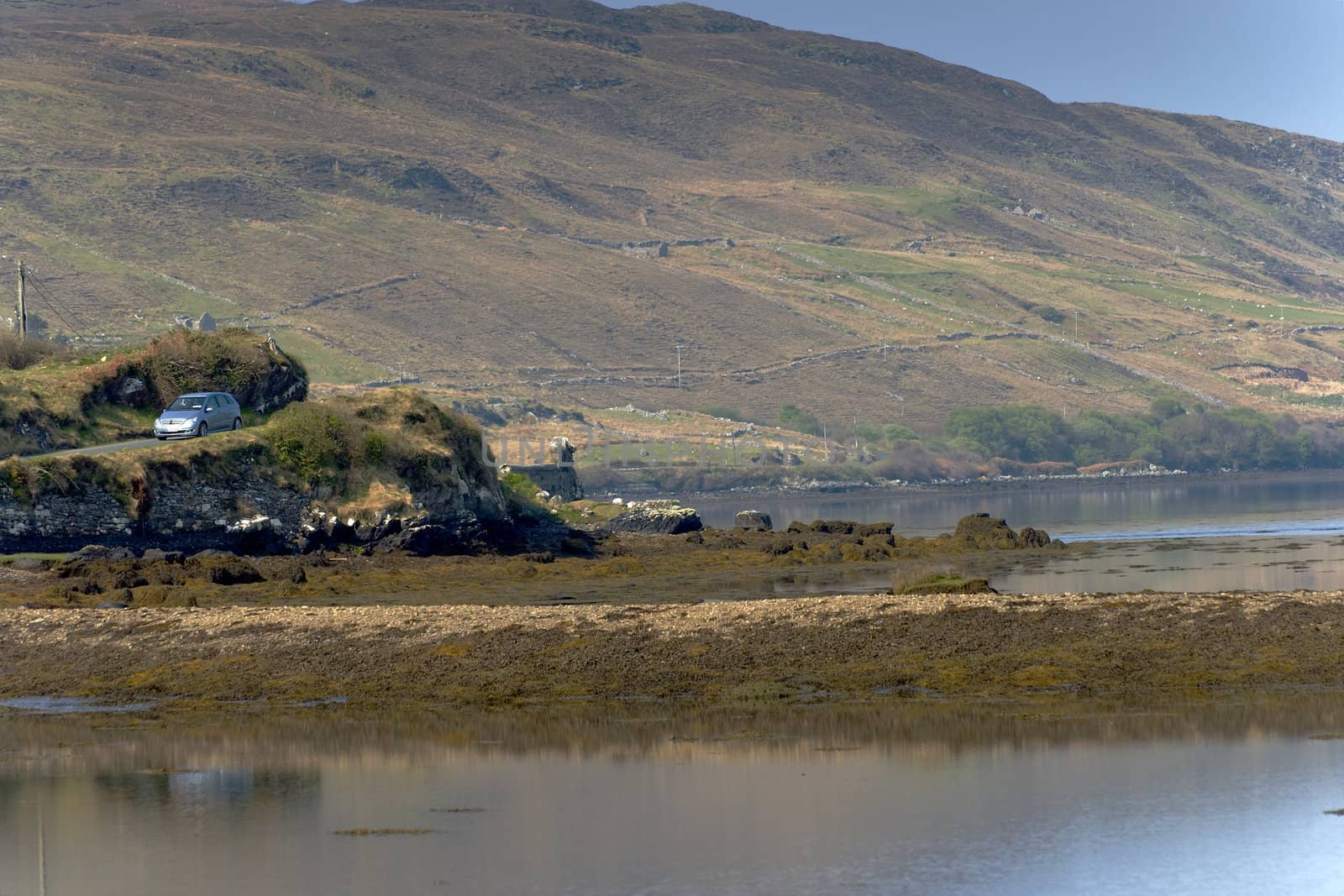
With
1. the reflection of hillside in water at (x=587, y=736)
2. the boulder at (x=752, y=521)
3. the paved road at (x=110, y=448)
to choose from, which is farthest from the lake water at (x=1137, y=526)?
the paved road at (x=110, y=448)

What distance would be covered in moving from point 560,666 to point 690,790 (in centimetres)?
910

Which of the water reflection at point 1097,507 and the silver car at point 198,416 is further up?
the silver car at point 198,416

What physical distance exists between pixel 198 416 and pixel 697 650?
28806mm

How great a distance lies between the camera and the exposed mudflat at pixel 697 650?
29875 mm

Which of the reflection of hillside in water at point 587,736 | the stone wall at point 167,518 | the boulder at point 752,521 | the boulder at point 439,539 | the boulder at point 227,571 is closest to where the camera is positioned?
the reflection of hillside in water at point 587,736

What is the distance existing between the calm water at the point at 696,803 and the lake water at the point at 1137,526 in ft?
70.4

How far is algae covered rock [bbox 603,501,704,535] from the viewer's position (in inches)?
2926

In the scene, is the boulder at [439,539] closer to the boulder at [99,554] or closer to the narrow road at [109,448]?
the narrow road at [109,448]

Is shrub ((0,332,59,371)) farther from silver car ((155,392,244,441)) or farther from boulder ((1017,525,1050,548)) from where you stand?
boulder ((1017,525,1050,548))

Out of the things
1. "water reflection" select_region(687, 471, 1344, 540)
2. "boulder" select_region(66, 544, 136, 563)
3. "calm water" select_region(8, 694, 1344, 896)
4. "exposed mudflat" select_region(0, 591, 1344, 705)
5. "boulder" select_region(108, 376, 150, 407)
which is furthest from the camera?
"water reflection" select_region(687, 471, 1344, 540)

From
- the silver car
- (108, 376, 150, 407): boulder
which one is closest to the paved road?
the silver car

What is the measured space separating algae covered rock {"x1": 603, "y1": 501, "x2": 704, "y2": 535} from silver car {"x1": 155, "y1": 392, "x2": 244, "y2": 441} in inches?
781

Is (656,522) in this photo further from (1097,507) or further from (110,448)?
(1097,507)

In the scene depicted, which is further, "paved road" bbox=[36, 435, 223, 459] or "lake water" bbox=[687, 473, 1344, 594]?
"paved road" bbox=[36, 435, 223, 459]
